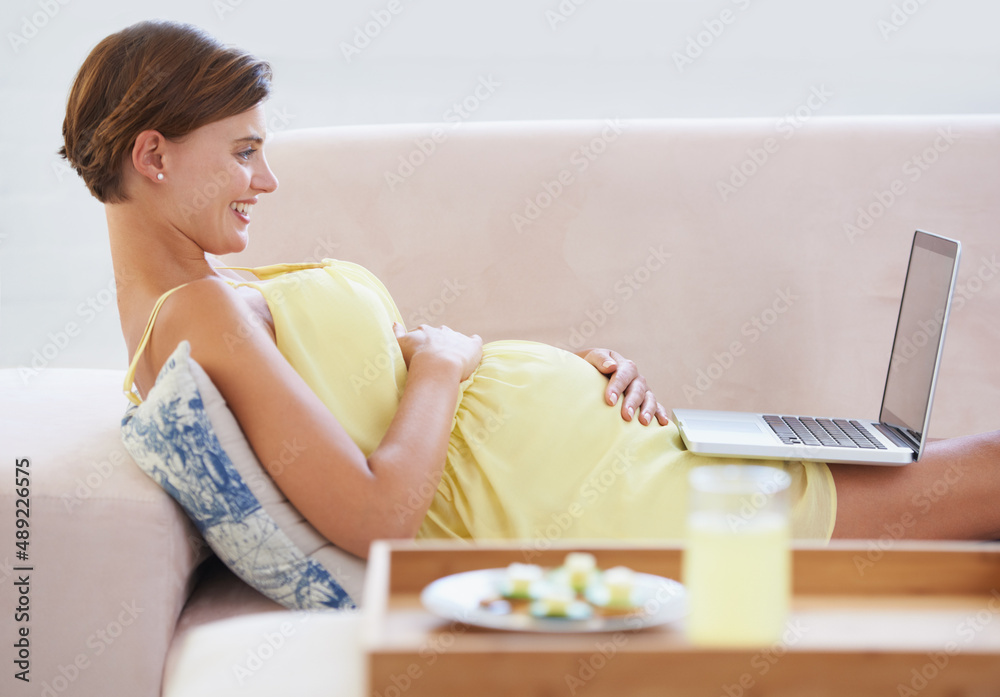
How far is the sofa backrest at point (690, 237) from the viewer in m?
1.97

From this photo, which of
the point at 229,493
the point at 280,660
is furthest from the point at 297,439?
the point at 280,660

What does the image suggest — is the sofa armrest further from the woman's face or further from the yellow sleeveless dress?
the woman's face

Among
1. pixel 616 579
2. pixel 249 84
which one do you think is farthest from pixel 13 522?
pixel 616 579

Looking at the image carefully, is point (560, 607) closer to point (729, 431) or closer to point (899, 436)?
point (729, 431)

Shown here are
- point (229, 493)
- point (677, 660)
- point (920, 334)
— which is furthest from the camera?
point (920, 334)

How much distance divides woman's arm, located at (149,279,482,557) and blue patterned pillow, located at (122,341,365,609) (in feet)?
0.08

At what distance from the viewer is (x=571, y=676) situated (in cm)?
65

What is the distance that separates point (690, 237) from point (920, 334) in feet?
1.68

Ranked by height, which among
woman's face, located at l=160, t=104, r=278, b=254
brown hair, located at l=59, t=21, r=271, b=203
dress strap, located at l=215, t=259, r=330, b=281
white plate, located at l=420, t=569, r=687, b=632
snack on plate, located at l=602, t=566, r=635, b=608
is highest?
brown hair, located at l=59, t=21, r=271, b=203

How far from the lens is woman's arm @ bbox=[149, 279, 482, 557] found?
3.88 ft

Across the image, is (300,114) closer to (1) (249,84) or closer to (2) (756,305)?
(1) (249,84)

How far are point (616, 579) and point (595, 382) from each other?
0.85m

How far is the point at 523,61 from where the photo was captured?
2.31 meters

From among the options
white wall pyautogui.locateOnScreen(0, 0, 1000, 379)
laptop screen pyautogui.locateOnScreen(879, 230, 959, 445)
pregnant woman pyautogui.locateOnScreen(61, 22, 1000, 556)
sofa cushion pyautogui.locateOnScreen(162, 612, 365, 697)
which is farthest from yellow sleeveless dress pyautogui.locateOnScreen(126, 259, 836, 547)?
white wall pyautogui.locateOnScreen(0, 0, 1000, 379)
